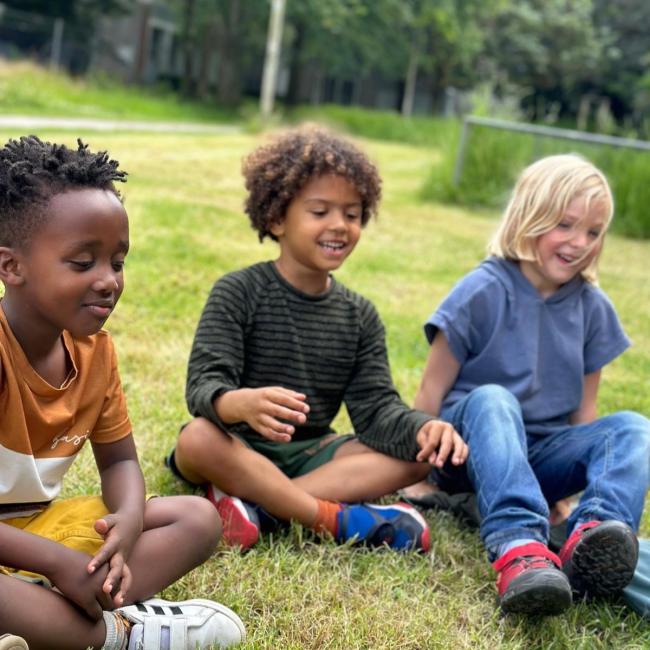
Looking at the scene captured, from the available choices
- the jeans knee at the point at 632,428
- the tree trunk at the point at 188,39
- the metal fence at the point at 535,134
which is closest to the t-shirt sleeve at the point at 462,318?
the jeans knee at the point at 632,428

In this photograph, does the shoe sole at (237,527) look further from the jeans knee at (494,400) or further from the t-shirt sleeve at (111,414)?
the jeans knee at (494,400)

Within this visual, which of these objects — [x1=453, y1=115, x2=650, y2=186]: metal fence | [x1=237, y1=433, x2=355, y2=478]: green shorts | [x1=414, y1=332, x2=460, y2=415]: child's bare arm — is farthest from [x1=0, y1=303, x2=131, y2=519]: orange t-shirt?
[x1=453, y1=115, x2=650, y2=186]: metal fence

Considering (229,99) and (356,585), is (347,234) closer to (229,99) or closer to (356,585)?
(356,585)

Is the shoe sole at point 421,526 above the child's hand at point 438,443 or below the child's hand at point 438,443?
below

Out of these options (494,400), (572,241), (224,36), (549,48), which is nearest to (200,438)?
(494,400)

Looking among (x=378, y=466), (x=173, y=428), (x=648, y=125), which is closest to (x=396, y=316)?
(x=173, y=428)

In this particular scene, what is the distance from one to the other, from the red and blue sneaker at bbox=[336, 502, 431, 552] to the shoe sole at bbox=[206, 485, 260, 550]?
25 cm

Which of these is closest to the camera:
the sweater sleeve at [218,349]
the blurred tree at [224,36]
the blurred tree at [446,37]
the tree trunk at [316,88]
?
the sweater sleeve at [218,349]

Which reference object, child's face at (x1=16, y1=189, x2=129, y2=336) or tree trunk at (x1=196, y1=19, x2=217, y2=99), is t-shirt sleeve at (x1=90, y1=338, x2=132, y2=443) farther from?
tree trunk at (x1=196, y1=19, x2=217, y2=99)

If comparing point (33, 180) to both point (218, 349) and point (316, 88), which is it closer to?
point (218, 349)

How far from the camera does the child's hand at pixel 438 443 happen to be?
104 inches

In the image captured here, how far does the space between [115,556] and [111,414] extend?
37 cm

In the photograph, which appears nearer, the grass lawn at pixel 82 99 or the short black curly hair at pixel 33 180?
the short black curly hair at pixel 33 180

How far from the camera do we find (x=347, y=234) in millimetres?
2895
